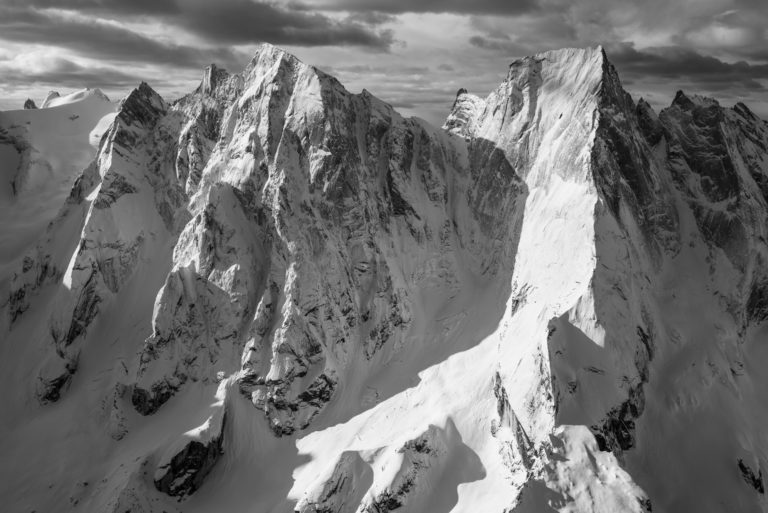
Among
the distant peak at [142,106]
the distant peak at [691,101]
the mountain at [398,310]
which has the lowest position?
the mountain at [398,310]

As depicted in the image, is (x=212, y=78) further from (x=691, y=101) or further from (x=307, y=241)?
(x=691, y=101)

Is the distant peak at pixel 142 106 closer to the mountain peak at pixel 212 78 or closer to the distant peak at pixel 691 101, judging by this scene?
the mountain peak at pixel 212 78

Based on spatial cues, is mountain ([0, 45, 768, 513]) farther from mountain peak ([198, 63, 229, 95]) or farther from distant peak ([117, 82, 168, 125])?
distant peak ([117, 82, 168, 125])

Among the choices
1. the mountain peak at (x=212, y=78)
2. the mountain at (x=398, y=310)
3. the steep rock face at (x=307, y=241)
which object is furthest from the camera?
the mountain peak at (x=212, y=78)

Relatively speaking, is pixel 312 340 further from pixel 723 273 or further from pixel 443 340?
pixel 723 273

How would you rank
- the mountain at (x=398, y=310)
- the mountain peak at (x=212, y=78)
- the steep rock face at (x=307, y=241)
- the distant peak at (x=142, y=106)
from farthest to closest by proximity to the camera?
the distant peak at (x=142, y=106), the mountain peak at (x=212, y=78), the steep rock face at (x=307, y=241), the mountain at (x=398, y=310)

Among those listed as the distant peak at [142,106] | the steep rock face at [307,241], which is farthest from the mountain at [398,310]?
the distant peak at [142,106]

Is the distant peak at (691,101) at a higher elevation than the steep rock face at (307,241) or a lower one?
higher

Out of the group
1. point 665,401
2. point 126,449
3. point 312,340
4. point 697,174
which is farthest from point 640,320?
point 126,449

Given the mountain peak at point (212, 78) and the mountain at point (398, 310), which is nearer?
the mountain at point (398, 310)
